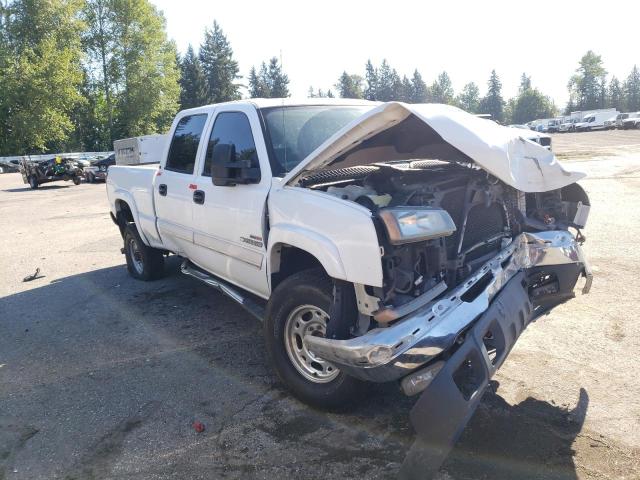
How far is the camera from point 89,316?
5.93 m

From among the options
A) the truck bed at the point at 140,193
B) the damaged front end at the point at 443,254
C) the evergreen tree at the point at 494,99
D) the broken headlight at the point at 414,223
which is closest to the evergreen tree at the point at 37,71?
the truck bed at the point at 140,193

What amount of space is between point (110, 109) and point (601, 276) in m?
55.7

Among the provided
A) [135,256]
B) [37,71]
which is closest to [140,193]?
[135,256]

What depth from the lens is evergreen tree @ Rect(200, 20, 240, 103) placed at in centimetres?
7044

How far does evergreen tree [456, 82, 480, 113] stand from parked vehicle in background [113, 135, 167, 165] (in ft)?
336

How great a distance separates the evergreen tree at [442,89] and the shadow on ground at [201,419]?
95016 millimetres

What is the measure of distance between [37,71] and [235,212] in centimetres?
5080

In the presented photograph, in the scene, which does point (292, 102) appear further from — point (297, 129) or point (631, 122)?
point (631, 122)

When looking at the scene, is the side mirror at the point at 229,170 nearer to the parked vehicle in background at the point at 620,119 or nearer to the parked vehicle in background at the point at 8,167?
the parked vehicle in background at the point at 8,167

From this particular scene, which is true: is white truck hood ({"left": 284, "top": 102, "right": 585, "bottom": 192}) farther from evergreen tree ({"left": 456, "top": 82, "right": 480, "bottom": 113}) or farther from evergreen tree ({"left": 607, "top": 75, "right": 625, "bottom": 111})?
evergreen tree ({"left": 456, "top": 82, "right": 480, "bottom": 113})

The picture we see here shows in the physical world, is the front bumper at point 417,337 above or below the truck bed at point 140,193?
below

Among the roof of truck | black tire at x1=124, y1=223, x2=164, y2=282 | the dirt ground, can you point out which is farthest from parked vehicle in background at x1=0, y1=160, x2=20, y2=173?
the roof of truck

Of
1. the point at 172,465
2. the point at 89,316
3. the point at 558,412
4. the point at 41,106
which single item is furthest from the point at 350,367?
the point at 41,106

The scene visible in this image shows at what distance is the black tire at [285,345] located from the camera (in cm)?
338
